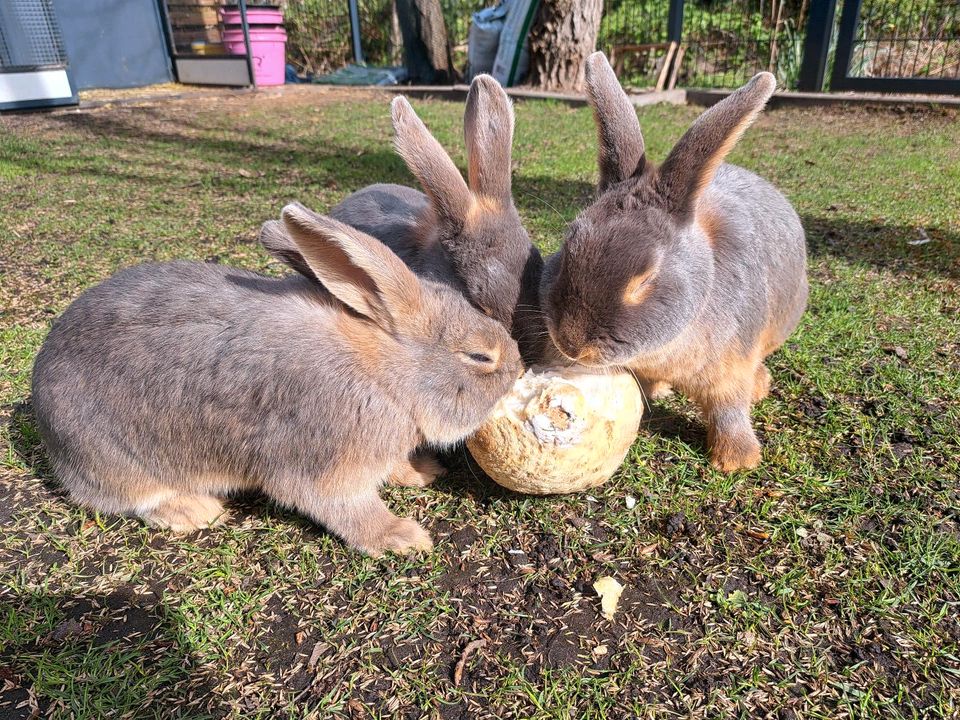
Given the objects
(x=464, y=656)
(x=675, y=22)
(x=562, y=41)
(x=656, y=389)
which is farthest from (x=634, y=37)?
(x=464, y=656)

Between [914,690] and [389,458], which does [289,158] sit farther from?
[914,690]

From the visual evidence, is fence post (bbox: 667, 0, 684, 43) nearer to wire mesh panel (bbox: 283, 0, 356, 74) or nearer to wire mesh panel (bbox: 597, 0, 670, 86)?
wire mesh panel (bbox: 597, 0, 670, 86)

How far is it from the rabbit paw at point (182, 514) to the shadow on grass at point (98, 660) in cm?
34

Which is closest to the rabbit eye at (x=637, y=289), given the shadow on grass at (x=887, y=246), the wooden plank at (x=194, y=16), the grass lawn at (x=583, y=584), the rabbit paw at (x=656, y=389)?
the rabbit paw at (x=656, y=389)

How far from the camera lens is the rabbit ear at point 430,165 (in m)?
3.23

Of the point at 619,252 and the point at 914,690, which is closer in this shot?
the point at 914,690

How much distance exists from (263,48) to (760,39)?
10058 mm

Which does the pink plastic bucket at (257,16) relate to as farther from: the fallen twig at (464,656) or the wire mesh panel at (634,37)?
the fallen twig at (464,656)

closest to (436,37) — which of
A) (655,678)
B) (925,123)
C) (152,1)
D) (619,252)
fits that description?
(152,1)

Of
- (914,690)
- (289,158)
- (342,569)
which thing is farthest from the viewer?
(289,158)

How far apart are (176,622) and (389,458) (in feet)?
3.07

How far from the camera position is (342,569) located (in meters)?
2.73

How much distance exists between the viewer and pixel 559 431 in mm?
2676

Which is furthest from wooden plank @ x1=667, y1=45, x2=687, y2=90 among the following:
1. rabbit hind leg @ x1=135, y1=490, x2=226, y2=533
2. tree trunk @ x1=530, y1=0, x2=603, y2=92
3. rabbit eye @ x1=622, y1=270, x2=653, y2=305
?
rabbit hind leg @ x1=135, y1=490, x2=226, y2=533
